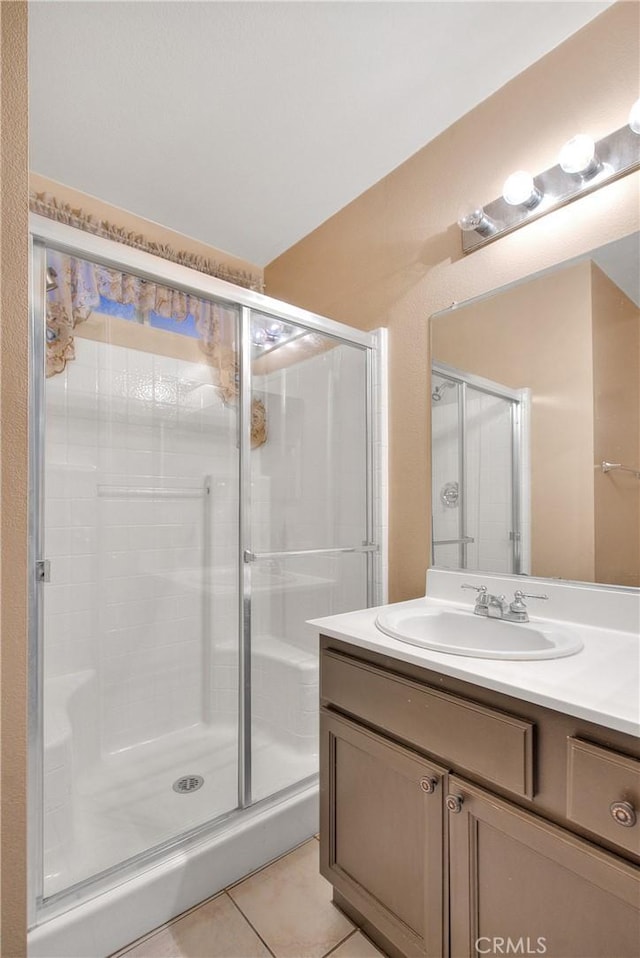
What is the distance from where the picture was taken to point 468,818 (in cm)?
99

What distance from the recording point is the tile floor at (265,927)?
1.24 metres

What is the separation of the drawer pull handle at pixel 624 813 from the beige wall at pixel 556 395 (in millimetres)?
659

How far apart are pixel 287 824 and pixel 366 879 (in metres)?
0.46

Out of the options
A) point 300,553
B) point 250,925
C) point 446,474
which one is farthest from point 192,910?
point 446,474

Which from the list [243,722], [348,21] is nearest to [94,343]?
[348,21]

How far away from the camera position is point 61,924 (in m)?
1.14

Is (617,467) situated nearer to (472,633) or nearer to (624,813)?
(472,633)

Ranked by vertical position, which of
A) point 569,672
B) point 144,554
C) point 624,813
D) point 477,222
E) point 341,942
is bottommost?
point 341,942

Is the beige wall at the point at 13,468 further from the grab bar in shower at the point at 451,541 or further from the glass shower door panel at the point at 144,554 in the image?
the grab bar in shower at the point at 451,541

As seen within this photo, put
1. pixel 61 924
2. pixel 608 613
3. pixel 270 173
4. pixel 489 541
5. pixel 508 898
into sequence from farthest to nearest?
pixel 270 173
pixel 489 541
pixel 608 613
pixel 61 924
pixel 508 898

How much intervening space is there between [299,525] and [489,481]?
27.6 inches

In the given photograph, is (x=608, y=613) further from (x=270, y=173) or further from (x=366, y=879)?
(x=270, y=173)

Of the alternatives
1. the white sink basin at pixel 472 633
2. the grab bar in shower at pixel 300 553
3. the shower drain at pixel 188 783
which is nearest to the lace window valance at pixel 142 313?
the grab bar in shower at pixel 300 553

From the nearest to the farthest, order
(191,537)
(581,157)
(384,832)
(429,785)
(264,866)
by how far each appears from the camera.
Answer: (429,785)
(384,832)
(581,157)
(264,866)
(191,537)
